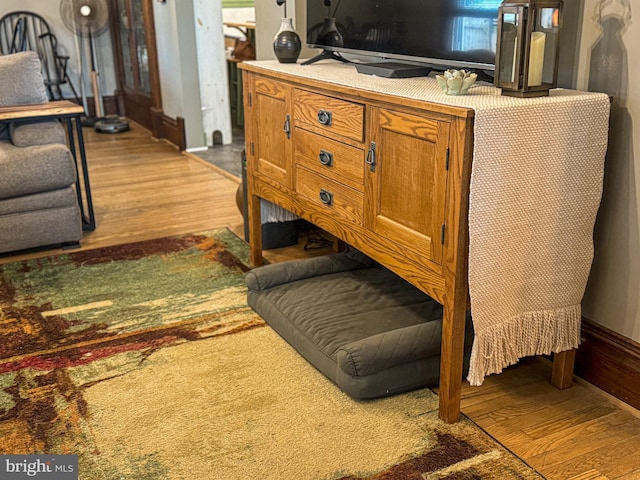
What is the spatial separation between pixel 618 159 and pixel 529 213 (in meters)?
0.36

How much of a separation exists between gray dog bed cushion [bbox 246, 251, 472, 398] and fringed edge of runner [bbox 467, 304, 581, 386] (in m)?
0.23

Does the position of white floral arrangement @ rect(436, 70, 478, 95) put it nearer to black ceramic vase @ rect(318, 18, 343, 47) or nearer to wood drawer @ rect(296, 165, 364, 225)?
wood drawer @ rect(296, 165, 364, 225)

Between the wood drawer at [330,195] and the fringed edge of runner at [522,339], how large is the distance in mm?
590

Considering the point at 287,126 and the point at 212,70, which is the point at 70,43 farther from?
the point at 287,126

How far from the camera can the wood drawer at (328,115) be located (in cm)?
221

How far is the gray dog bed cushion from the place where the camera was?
2.14 metres

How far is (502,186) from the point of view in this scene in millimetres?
1840

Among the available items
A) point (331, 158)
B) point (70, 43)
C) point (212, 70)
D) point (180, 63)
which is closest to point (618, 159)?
point (331, 158)

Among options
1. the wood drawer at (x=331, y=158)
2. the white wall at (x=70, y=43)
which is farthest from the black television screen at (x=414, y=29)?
the white wall at (x=70, y=43)

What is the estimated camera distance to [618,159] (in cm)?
204

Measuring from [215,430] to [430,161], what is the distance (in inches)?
38.5

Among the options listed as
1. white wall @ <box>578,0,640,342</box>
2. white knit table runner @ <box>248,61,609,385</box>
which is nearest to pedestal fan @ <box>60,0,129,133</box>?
→ white knit table runner @ <box>248,61,609,385</box>

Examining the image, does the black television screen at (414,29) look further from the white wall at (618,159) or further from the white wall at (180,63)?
the white wall at (180,63)

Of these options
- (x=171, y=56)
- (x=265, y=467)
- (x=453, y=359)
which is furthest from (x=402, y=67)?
(x=171, y=56)
